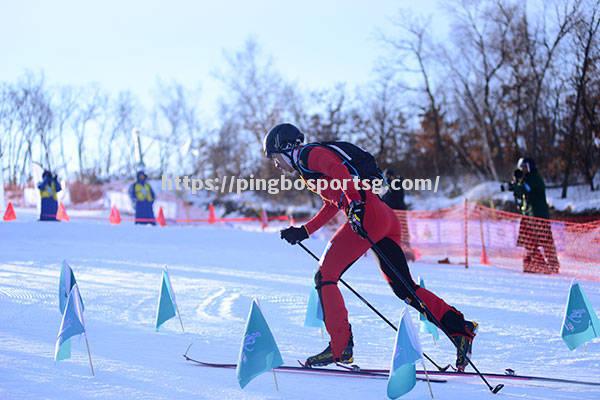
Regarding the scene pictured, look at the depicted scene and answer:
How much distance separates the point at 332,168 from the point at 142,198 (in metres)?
16.7

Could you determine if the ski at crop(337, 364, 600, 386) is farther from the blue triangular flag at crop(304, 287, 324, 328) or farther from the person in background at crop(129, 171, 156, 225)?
the person in background at crop(129, 171, 156, 225)

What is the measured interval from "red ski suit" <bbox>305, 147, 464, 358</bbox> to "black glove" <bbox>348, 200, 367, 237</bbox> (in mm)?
40

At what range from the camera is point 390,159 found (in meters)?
35.7

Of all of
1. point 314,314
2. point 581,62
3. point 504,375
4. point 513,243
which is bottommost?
point 504,375

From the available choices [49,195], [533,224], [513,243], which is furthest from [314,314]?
[49,195]

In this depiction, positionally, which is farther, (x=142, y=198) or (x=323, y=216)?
(x=142, y=198)

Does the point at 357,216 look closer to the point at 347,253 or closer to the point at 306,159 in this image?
the point at 347,253

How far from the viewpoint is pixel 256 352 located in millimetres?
3602

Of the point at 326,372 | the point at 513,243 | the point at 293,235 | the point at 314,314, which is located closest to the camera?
the point at 326,372

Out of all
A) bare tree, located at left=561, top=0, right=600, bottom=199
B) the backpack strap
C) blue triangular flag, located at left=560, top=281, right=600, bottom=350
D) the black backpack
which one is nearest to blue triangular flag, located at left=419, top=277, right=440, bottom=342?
blue triangular flag, located at left=560, top=281, right=600, bottom=350

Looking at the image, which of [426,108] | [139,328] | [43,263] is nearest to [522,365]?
[139,328]

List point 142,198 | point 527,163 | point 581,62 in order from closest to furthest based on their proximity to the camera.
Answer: point 527,163, point 142,198, point 581,62

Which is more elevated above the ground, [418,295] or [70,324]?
[418,295]

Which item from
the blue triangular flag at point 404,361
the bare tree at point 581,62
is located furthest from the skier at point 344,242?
the bare tree at point 581,62
